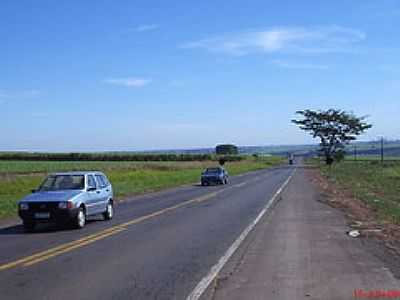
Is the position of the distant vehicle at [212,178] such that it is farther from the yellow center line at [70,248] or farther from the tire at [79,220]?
the yellow center line at [70,248]

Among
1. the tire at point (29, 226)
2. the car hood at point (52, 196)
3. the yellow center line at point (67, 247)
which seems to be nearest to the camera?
the yellow center line at point (67, 247)

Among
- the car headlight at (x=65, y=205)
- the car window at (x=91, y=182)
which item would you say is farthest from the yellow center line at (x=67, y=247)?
the car window at (x=91, y=182)

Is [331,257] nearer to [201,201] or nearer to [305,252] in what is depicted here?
[305,252]

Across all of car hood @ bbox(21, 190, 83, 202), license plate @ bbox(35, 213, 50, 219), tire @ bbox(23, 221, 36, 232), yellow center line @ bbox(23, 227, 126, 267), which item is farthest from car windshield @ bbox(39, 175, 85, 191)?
yellow center line @ bbox(23, 227, 126, 267)

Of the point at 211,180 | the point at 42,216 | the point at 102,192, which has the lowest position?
the point at 211,180

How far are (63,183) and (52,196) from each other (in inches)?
58.9

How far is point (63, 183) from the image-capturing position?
2058 centimetres

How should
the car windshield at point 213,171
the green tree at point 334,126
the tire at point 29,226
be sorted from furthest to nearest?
the green tree at point 334,126 < the car windshield at point 213,171 < the tire at point 29,226

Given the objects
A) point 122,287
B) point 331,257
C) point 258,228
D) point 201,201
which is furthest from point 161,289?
point 201,201

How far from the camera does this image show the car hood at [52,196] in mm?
18844

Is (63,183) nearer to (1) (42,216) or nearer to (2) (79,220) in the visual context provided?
(2) (79,220)

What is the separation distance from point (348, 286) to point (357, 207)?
59.0 feet

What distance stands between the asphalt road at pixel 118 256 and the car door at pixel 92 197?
47cm

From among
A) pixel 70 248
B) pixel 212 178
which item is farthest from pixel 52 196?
pixel 212 178
